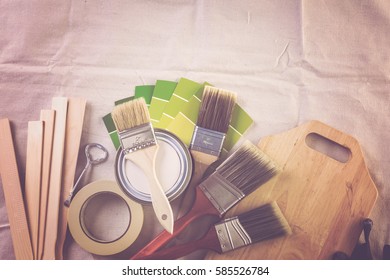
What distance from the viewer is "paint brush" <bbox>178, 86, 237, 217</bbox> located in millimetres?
751

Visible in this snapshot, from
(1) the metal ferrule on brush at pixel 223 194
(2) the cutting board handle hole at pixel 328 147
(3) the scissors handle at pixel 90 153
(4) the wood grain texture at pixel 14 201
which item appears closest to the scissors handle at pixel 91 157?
(3) the scissors handle at pixel 90 153

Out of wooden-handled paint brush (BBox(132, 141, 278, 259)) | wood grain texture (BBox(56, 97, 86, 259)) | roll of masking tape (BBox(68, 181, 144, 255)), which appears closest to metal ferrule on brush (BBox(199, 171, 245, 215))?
wooden-handled paint brush (BBox(132, 141, 278, 259))

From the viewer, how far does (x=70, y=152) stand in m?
0.78

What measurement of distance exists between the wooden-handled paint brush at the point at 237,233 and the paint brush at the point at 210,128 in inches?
3.9

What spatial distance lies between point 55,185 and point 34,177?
5 cm

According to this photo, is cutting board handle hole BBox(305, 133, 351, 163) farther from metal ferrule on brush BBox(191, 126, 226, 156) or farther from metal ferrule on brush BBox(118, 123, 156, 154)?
metal ferrule on brush BBox(118, 123, 156, 154)

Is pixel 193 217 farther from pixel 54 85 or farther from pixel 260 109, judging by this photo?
pixel 54 85

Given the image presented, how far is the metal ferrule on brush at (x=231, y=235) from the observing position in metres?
0.72

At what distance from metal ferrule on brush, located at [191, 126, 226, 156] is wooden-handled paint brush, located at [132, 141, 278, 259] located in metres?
0.03

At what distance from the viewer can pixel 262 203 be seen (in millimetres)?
753

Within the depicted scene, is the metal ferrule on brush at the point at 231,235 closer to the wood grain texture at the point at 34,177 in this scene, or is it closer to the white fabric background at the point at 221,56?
the white fabric background at the point at 221,56

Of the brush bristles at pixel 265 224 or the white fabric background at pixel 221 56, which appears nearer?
the brush bristles at pixel 265 224

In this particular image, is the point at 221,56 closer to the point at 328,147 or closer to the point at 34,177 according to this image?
the point at 328,147

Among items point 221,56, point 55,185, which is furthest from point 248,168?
point 55,185
